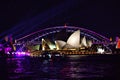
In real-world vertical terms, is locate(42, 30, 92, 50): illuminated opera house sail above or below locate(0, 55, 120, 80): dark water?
above

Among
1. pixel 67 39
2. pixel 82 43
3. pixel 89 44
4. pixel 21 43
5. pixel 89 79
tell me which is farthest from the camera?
pixel 21 43

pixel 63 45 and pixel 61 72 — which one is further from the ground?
pixel 63 45

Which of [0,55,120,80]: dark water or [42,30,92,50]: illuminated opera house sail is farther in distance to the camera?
[42,30,92,50]: illuminated opera house sail

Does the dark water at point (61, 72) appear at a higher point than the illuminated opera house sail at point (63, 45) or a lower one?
lower

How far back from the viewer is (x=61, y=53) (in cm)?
14638

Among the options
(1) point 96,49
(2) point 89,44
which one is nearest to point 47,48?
(2) point 89,44

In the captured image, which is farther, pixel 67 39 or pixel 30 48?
pixel 30 48

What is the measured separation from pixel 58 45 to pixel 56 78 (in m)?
113

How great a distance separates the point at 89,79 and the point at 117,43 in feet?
492

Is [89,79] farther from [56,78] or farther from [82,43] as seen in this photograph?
[82,43]

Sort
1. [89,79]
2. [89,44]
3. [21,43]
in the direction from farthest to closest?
[21,43] < [89,44] < [89,79]

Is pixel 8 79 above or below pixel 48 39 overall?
below

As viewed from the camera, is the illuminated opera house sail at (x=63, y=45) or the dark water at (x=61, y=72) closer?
the dark water at (x=61, y=72)

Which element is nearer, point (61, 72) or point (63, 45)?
point (61, 72)
